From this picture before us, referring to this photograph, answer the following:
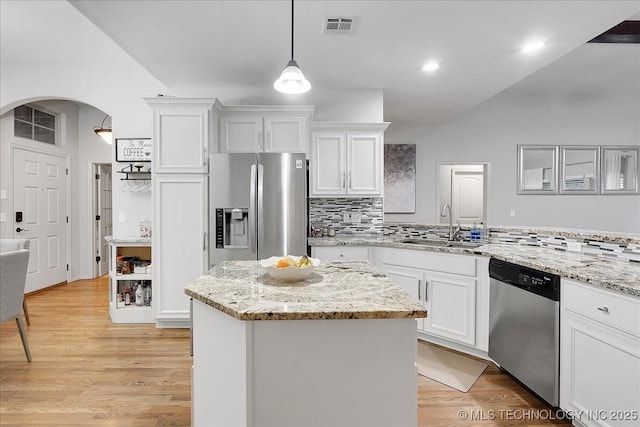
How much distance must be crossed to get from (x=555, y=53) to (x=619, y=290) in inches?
91.7

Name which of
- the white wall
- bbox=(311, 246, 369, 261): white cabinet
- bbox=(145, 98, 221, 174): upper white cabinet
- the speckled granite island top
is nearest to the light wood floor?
the speckled granite island top

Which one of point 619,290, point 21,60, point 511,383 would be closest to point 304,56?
point 619,290

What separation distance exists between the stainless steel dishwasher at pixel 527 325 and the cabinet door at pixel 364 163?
1560 mm

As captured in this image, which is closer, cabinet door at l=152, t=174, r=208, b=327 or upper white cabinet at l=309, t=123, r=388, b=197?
cabinet door at l=152, t=174, r=208, b=327

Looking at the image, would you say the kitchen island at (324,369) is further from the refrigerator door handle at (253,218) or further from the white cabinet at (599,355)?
the refrigerator door handle at (253,218)

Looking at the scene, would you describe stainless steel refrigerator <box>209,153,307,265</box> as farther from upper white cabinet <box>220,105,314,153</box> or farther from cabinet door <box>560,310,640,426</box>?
cabinet door <box>560,310,640,426</box>

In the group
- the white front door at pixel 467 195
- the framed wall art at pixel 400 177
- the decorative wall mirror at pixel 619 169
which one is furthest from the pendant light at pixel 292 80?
the decorative wall mirror at pixel 619 169

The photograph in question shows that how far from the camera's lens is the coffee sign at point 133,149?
4098mm

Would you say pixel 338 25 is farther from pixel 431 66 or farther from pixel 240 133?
pixel 240 133

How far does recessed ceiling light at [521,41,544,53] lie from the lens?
279cm

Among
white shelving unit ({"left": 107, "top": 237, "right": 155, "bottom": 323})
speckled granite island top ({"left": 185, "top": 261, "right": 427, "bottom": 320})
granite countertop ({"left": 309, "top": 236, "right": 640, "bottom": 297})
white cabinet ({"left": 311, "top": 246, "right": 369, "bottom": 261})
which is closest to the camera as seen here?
speckled granite island top ({"left": 185, "top": 261, "right": 427, "bottom": 320})

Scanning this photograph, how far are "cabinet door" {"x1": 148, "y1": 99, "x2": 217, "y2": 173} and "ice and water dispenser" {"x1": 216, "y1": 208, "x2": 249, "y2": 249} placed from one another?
48cm

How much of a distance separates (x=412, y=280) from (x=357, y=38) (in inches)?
82.5

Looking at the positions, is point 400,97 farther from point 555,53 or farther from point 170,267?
point 170,267
